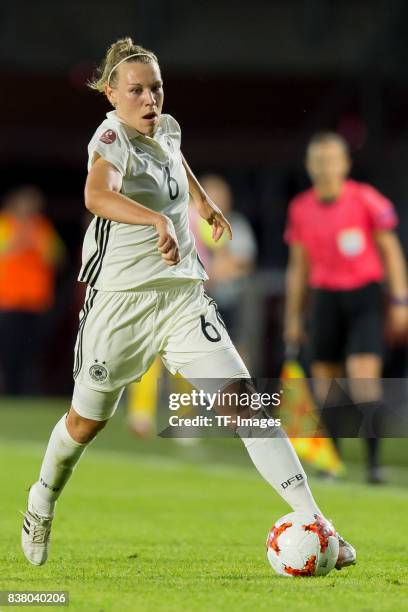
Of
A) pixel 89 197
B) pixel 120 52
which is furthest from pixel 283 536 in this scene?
pixel 120 52

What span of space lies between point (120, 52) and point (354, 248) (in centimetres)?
444

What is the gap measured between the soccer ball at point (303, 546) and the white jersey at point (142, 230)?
3.22 feet

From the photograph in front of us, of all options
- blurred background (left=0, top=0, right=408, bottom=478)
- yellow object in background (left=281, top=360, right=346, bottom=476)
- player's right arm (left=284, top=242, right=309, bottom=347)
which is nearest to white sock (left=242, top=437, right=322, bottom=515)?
yellow object in background (left=281, top=360, right=346, bottom=476)

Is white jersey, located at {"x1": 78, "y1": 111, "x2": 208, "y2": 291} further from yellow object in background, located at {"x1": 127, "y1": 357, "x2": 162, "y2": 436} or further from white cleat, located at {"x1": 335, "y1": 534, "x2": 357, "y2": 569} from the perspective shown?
yellow object in background, located at {"x1": 127, "y1": 357, "x2": 162, "y2": 436}

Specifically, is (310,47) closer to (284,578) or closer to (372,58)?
(372,58)

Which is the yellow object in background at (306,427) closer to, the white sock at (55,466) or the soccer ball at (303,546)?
the white sock at (55,466)

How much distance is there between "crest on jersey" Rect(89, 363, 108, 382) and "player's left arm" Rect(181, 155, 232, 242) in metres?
0.67

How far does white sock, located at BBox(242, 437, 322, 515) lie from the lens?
5.55 m

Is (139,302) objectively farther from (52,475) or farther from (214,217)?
(52,475)

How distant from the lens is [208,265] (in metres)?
13.1

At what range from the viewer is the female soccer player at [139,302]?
560 centimetres

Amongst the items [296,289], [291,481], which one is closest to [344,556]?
[291,481]

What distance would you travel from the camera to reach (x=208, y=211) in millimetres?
5996

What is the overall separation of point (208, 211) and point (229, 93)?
1581 centimetres
